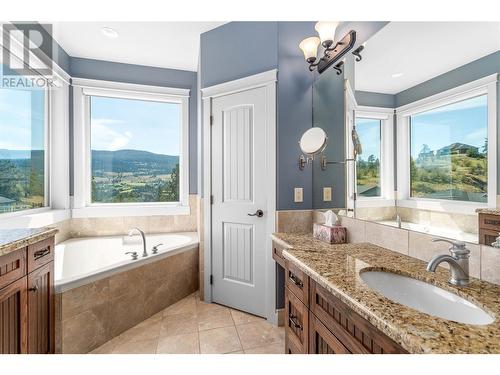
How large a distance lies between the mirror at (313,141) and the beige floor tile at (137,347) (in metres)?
1.88

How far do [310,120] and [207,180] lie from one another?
113 centimetres

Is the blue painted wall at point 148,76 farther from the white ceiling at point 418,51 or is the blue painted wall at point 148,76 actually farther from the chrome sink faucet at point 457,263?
the chrome sink faucet at point 457,263

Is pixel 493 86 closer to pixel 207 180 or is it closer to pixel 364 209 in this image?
pixel 364 209

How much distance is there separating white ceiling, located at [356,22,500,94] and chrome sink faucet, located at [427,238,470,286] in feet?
2.56

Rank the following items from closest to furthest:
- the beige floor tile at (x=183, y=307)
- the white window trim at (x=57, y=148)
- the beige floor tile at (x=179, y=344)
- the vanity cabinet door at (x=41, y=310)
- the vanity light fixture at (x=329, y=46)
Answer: the vanity cabinet door at (x=41, y=310) → the vanity light fixture at (x=329, y=46) → the beige floor tile at (x=179, y=344) → the beige floor tile at (x=183, y=307) → the white window trim at (x=57, y=148)

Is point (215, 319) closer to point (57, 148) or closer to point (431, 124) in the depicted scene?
point (431, 124)

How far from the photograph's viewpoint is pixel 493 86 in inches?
37.6

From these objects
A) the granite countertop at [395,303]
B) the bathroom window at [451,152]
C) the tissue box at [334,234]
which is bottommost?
the granite countertop at [395,303]

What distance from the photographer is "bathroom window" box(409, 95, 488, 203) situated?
38.3 inches

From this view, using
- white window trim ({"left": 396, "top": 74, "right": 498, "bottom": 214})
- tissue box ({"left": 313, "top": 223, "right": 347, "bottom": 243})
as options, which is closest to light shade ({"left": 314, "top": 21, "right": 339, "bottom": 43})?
white window trim ({"left": 396, "top": 74, "right": 498, "bottom": 214})

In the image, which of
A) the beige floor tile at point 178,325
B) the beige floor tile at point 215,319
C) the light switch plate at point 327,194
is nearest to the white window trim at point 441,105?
the light switch plate at point 327,194

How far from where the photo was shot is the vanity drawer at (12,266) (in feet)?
3.89

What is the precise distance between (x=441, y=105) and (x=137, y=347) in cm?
241
